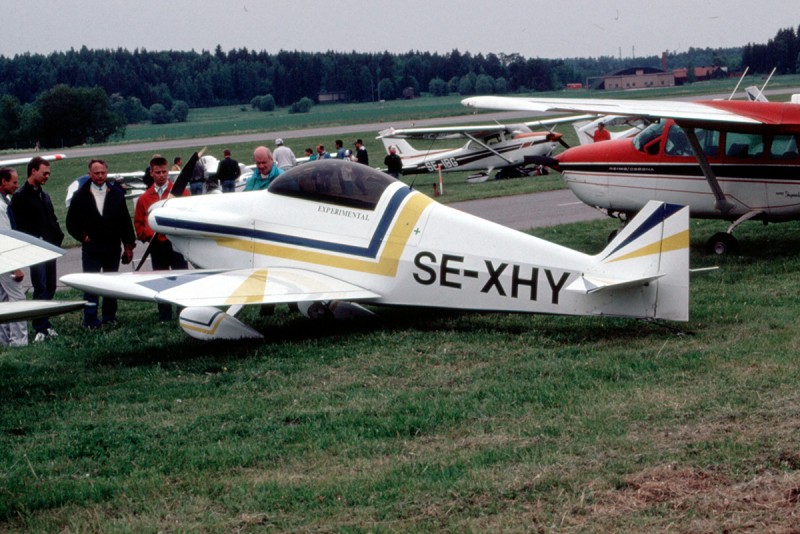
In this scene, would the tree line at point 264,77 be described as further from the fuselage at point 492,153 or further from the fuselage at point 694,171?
the fuselage at point 694,171

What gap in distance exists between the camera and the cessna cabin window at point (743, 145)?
494 inches

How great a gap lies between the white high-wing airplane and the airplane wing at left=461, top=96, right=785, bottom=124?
3169mm

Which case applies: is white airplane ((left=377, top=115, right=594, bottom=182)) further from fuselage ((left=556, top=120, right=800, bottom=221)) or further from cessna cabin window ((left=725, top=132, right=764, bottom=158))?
cessna cabin window ((left=725, top=132, right=764, bottom=158))

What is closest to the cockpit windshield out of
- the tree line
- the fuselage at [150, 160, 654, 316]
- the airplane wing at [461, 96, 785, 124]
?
the airplane wing at [461, 96, 785, 124]

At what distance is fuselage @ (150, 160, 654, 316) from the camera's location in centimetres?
873

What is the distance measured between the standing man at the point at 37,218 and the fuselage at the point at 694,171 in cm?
735

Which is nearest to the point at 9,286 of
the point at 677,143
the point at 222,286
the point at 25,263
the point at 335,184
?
the point at 222,286

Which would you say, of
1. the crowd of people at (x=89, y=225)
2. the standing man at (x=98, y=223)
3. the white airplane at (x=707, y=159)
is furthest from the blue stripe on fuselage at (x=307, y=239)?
the white airplane at (x=707, y=159)

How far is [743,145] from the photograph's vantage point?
12641 mm

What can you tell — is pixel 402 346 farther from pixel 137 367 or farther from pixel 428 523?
pixel 428 523

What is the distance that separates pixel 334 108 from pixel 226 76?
60.7 ft

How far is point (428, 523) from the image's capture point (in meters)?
4.78

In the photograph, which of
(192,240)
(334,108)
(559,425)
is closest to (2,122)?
(334,108)

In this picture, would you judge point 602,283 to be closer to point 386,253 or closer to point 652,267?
point 652,267
